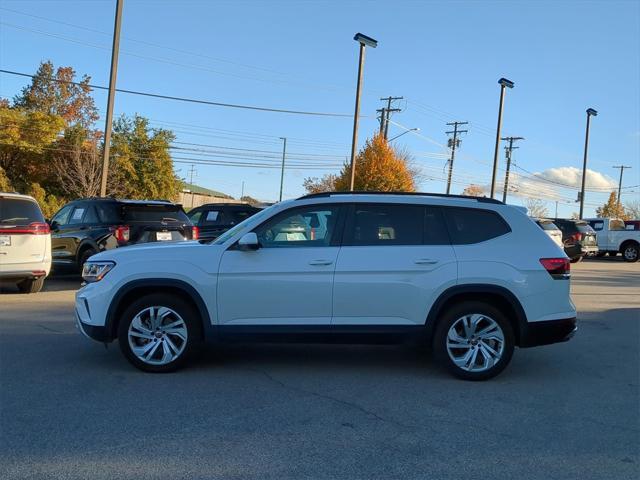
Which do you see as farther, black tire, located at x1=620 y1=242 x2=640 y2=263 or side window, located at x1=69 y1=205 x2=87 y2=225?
black tire, located at x1=620 y1=242 x2=640 y2=263

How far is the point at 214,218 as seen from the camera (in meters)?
15.8

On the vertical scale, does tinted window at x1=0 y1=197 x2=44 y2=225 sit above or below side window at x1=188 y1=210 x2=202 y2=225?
below

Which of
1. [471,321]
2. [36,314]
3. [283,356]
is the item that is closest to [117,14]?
[36,314]

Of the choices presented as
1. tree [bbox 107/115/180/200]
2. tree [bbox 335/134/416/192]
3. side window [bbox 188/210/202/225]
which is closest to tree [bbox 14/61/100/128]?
tree [bbox 107/115/180/200]

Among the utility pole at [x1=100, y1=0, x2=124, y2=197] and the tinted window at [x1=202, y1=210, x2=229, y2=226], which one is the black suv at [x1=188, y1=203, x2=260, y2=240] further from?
the utility pole at [x1=100, y1=0, x2=124, y2=197]

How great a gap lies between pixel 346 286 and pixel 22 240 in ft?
22.9

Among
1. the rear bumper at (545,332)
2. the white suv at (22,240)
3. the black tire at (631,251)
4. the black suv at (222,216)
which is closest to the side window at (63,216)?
the white suv at (22,240)

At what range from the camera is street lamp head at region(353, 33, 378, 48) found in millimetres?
22797

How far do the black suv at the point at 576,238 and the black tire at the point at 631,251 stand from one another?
302 cm

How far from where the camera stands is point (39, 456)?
377cm

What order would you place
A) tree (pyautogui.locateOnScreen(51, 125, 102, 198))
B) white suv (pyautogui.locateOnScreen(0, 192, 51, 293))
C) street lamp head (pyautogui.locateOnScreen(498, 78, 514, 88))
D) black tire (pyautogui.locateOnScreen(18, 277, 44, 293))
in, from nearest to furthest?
1. white suv (pyautogui.locateOnScreen(0, 192, 51, 293))
2. black tire (pyautogui.locateOnScreen(18, 277, 44, 293))
3. street lamp head (pyautogui.locateOnScreen(498, 78, 514, 88))
4. tree (pyautogui.locateOnScreen(51, 125, 102, 198))

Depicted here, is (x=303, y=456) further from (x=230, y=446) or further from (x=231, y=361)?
(x=231, y=361)

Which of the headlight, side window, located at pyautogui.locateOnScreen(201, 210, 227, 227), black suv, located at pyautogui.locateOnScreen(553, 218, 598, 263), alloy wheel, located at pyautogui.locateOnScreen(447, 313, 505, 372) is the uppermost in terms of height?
black suv, located at pyautogui.locateOnScreen(553, 218, 598, 263)

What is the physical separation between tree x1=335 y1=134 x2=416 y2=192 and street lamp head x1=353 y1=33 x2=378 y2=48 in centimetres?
1508
